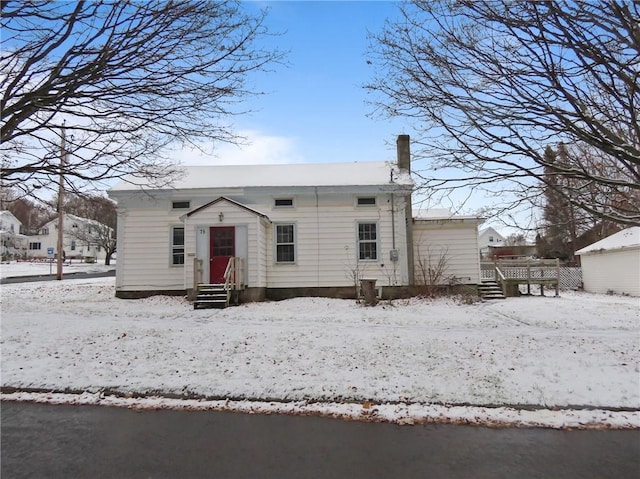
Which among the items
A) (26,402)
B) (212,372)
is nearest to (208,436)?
(212,372)

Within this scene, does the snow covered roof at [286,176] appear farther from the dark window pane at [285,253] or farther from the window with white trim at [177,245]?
the dark window pane at [285,253]

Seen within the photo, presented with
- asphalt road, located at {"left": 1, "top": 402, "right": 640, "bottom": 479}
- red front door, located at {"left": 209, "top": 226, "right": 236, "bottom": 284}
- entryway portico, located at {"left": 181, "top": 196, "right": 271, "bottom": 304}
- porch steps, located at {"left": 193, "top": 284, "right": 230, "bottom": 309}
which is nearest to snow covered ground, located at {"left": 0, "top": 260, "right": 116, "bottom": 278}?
entryway portico, located at {"left": 181, "top": 196, "right": 271, "bottom": 304}

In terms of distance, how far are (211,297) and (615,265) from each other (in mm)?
20625

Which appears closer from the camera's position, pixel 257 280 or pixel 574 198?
pixel 574 198

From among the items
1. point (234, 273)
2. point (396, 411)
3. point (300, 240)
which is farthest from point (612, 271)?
point (396, 411)

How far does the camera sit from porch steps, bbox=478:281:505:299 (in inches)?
666

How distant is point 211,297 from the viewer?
541 inches

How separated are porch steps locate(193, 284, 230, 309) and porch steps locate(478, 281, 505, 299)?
9.73 meters

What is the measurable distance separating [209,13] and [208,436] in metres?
5.45

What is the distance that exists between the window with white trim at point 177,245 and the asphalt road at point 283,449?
11.8 m

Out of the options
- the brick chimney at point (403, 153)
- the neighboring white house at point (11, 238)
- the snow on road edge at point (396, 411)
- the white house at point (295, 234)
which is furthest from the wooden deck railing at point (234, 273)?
the neighboring white house at point (11, 238)

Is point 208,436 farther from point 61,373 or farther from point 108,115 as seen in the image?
point 108,115

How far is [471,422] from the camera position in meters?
4.78

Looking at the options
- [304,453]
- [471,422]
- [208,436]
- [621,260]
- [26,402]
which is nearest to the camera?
[304,453]
